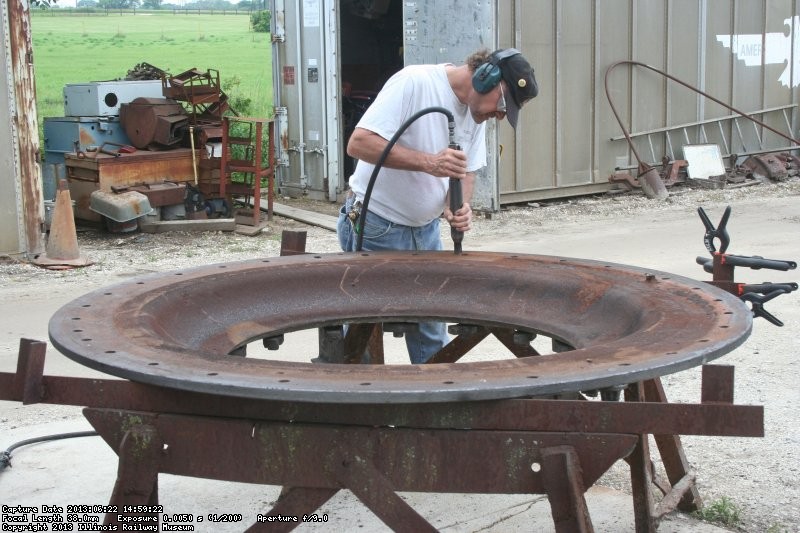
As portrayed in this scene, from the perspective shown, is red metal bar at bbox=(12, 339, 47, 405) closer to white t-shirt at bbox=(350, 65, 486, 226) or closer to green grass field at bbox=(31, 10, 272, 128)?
white t-shirt at bbox=(350, 65, 486, 226)

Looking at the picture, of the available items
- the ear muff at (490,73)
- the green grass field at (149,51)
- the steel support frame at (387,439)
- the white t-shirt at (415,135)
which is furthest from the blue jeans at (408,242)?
the green grass field at (149,51)

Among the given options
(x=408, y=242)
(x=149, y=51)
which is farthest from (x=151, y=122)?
(x=149, y=51)

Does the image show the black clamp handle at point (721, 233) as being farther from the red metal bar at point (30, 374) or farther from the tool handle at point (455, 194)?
the red metal bar at point (30, 374)

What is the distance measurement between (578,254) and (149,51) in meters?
23.9

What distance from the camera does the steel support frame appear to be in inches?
86.7

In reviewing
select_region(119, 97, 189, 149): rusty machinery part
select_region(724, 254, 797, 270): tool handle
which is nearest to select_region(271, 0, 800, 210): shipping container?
select_region(119, 97, 189, 149): rusty machinery part

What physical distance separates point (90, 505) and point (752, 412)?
2313 millimetres

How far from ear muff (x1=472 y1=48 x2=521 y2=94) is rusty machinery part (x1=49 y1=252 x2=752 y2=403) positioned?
0.60 metres

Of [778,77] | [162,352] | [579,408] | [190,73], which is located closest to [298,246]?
[162,352]

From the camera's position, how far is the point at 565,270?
11.4ft

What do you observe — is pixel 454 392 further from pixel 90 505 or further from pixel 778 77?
pixel 778 77

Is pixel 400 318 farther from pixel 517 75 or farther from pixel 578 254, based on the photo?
pixel 578 254

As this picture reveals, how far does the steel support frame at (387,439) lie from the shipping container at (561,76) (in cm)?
779

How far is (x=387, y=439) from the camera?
2.23 metres
